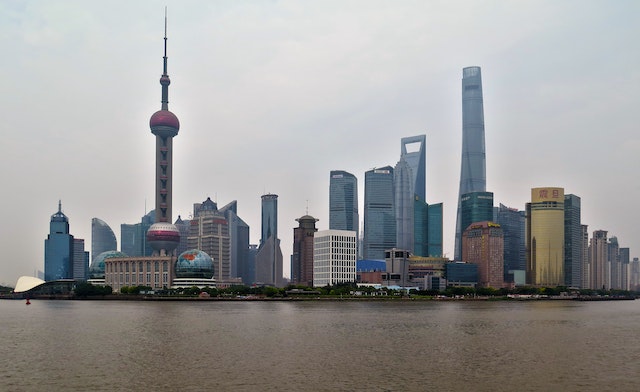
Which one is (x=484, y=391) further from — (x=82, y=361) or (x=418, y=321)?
(x=418, y=321)

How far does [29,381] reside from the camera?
203ft

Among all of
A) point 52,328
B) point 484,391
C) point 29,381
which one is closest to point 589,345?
point 484,391

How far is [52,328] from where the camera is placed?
118000mm

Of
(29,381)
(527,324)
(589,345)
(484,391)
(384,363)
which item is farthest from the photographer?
(527,324)

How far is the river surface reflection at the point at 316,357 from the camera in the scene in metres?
61.2

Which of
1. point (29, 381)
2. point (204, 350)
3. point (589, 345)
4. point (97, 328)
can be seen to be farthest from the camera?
point (97, 328)

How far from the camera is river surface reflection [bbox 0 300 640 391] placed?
61.2 meters

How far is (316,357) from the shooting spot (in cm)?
7831

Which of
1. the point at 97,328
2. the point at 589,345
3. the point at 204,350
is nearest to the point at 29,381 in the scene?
the point at 204,350

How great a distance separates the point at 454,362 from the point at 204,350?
30.1m

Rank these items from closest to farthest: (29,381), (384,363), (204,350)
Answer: (29,381) → (384,363) → (204,350)

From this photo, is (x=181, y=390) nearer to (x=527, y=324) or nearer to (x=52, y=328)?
(x=52, y=328)

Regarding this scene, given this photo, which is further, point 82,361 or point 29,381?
point 82,361

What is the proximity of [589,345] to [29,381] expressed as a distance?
6840 cm
